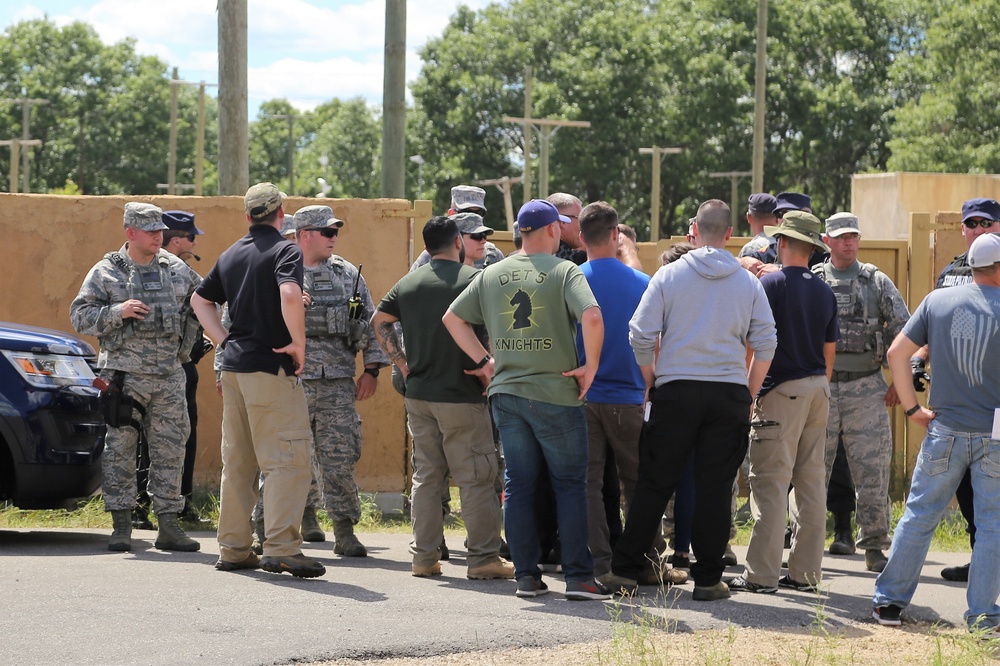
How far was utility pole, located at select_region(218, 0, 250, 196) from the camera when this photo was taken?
11328 millimetres

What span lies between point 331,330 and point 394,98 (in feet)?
17.2

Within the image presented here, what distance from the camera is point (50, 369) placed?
7.98 metres

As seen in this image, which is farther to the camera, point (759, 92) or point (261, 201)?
point (759, 92)

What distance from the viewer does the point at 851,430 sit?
793cm

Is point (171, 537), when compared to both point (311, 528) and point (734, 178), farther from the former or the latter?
point (734, 178)

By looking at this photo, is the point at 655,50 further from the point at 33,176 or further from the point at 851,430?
the point at 851,430

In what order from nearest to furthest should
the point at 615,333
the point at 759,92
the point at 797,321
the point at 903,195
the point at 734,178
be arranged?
the point at 797,321, the point at 615,333, the point at 903,195, the point at 759,92, the point at 734,178

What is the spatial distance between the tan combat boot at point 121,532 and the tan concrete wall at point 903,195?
31.8 ft

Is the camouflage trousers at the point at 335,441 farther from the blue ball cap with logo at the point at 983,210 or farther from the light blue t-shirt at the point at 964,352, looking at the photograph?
the blue ball cap with logo at the point at 983,210

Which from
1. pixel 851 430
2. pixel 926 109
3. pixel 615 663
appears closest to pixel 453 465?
pixel 615 663

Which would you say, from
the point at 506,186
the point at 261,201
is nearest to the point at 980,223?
the point at 261,201

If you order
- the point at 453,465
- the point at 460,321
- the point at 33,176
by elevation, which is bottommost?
the point at 453,465

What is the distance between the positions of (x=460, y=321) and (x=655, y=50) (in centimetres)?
4346

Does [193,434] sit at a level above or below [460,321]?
below
